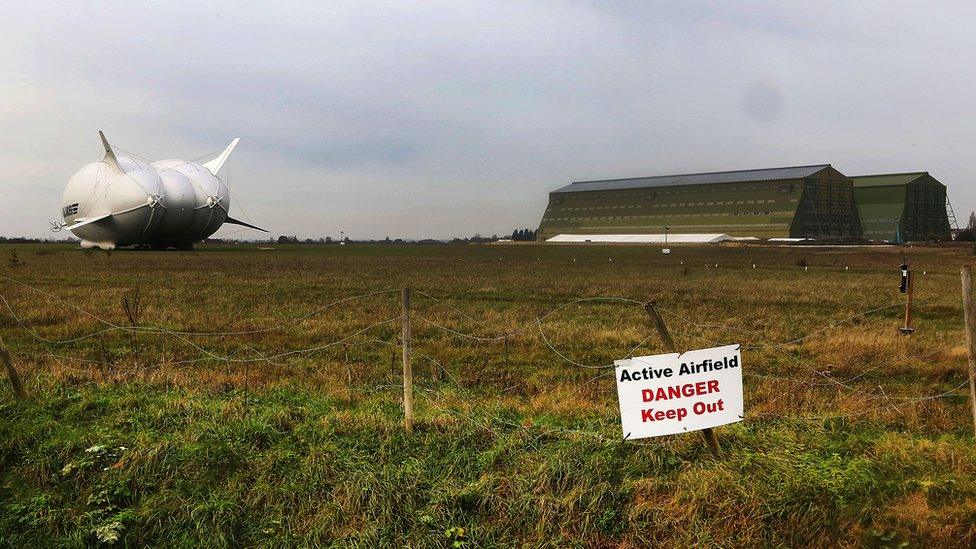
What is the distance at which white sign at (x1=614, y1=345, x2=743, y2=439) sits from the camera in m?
5.72

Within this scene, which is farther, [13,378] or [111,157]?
[111,157]

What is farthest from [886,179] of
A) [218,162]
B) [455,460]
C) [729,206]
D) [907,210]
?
[455,460]

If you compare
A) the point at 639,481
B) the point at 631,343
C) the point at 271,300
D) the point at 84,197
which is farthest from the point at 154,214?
the point at 639,481

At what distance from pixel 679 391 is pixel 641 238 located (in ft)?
386

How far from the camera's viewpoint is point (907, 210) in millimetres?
116125

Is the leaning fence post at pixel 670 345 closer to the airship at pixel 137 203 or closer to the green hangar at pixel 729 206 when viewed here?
the airship at pixel 137 203

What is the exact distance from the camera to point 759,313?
64.1ft

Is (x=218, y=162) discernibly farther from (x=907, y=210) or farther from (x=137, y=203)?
(x=907, y=210)

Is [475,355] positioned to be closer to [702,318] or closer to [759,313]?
[702,318]

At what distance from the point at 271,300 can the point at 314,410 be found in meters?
15.6

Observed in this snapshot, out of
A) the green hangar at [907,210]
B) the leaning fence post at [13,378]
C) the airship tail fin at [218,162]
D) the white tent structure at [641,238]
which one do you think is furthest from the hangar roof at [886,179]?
the leaning fence post at [13,378]

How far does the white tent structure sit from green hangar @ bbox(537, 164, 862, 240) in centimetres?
153

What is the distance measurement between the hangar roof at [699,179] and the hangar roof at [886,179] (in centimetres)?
1693

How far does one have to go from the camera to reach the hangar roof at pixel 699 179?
114562 millimetres
